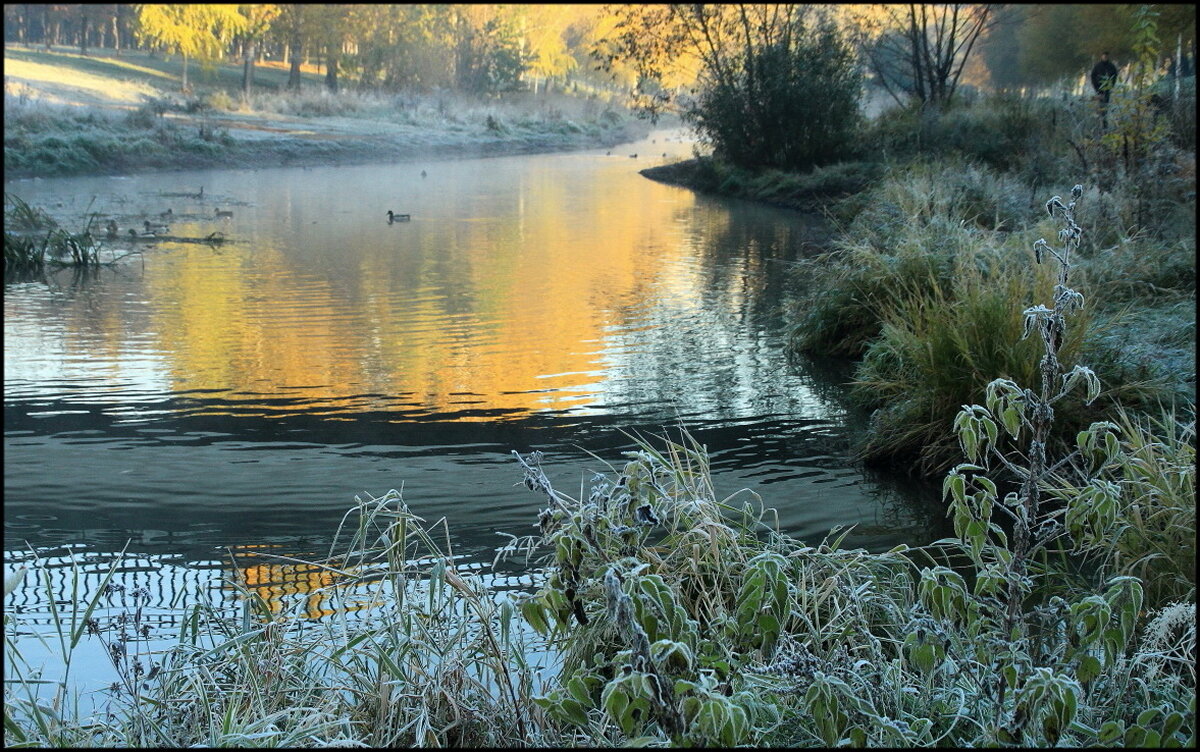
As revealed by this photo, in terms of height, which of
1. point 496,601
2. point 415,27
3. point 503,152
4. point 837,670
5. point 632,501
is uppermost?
point 415,27

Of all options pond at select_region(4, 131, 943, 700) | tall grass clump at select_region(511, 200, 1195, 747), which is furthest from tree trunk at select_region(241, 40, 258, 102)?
tall grass clump at select_region(511, 200, 1195, 747)

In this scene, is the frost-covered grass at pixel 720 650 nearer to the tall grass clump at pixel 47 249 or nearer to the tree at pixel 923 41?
the tall grass clump at pixel 47 249

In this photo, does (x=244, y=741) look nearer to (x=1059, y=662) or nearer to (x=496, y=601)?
(x=496, y=601)

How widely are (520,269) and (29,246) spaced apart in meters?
4.45

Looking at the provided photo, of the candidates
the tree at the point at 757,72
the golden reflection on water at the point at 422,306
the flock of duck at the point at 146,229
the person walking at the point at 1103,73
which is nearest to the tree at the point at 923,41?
the tree at the point at 757,72

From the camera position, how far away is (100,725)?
2.42m

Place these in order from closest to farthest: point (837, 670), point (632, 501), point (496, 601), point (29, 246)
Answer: point (837, 670), point (632, 501), point (496, 601), point (29, 246)

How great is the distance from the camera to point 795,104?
18.6 meters

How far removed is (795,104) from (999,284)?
14.0 m

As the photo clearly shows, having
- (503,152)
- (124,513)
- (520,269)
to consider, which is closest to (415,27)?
(503,152)

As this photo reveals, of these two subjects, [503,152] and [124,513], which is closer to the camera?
[124,513]

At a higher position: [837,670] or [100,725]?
[837,670]

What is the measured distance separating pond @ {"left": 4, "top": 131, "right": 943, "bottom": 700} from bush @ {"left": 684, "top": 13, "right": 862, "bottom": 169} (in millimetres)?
6765

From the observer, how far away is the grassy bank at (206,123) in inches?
774
